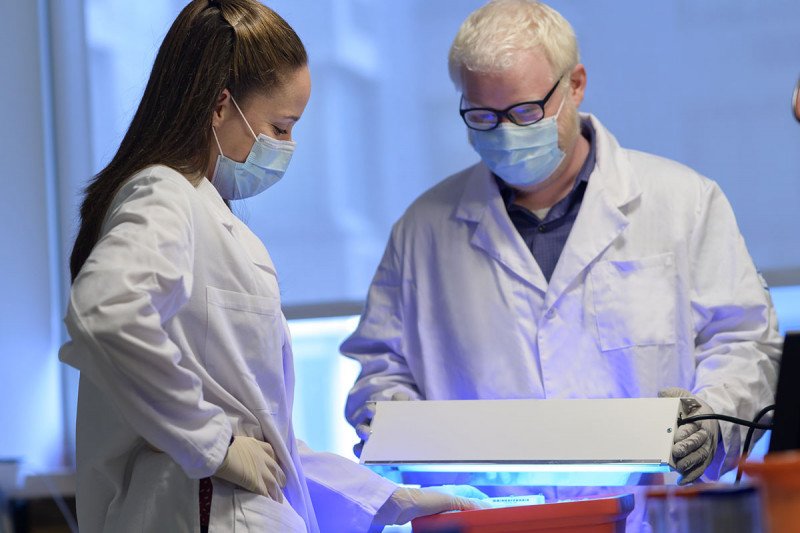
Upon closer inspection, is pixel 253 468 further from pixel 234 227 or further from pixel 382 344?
pixel 382 344

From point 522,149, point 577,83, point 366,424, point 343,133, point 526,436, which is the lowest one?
point 366,424

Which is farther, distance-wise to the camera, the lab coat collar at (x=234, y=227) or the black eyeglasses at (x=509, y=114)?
the black eyeglasses at (x=509, y=114)

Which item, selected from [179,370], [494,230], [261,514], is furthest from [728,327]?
[179,370]

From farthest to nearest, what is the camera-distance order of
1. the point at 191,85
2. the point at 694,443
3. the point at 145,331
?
the point at 694,443 < the point at 191,85 < the point at 145,331

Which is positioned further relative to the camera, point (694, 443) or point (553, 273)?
point (553, 273)

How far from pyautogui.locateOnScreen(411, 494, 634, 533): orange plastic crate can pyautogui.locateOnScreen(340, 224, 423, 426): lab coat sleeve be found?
722mm

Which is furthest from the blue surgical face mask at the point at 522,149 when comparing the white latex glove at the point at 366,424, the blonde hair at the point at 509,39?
the white latex glove at the point at 366,424

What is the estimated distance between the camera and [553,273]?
1810mm

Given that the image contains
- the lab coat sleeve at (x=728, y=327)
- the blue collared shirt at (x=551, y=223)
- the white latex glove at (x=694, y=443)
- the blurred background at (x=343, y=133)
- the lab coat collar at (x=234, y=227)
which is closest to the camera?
the lab coat collar at (x=234, y=227)

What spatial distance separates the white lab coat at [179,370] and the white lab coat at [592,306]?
1.53 ft

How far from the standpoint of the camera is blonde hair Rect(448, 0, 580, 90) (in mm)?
1805

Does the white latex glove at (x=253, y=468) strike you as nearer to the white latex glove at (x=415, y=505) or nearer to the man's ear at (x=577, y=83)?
the white latex glove at (x=415, y=505)

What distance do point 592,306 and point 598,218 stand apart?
6.2 inches

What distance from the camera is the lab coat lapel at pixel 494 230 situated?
1832 millimetres
